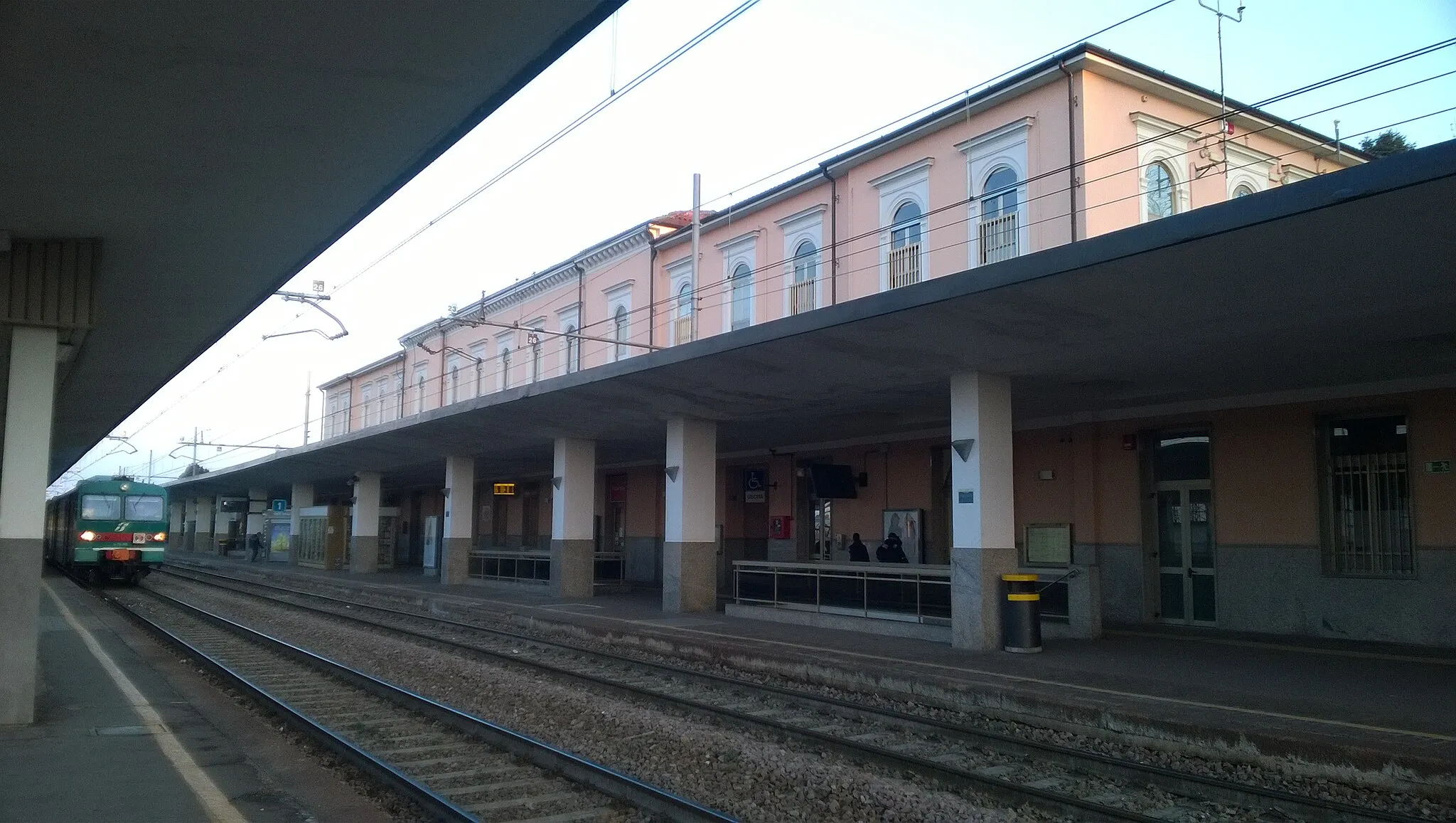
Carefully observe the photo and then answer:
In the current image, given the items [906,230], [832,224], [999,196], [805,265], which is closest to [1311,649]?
[999,196]

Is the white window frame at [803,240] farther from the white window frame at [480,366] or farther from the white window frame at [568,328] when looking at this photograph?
the white window frame at [480,366]

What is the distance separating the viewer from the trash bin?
45.5 feet

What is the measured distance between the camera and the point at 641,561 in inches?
1249

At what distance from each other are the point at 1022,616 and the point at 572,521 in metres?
13.4

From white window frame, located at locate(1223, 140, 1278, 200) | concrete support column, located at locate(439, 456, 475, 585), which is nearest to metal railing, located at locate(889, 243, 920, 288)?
white window frame, located at locate(1223, 140, 1278, 200)

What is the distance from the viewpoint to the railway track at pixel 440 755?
719 cm

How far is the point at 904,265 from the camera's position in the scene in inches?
862

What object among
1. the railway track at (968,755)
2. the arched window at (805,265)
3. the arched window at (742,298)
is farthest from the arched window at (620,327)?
the railway track at (968,755)

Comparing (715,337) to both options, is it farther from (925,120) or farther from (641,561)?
(641,561)

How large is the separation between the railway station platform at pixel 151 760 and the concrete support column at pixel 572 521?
1145cm

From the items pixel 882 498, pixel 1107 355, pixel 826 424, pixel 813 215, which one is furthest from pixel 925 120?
pixel 1107 355

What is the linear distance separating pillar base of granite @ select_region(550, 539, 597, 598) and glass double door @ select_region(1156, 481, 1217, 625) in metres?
13.3

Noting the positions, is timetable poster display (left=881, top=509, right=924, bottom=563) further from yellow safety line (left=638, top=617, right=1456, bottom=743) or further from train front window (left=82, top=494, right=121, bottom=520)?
train front window (left=82, top=494, right=121, bottom=520)

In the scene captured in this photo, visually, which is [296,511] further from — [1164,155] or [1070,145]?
[1164,155]
